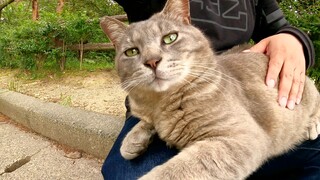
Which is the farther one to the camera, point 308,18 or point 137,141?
point 308,18

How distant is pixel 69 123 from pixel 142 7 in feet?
4.39

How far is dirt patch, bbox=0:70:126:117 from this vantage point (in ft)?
11.1

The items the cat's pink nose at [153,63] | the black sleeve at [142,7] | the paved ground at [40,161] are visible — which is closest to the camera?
the cat's pink nose at [153,63]

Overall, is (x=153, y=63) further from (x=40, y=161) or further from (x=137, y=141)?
(x=40, y=161)

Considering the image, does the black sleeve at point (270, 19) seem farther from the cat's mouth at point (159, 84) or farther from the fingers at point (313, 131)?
the cat's mouth at point (159, 84)

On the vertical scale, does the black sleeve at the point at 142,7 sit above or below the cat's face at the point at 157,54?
above

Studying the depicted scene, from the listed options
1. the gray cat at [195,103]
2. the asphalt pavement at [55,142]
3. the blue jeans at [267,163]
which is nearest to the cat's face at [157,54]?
the gray cat at [195,103]

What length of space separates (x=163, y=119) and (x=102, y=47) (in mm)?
3275

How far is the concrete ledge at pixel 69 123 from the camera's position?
261cm

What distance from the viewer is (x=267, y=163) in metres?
1.58

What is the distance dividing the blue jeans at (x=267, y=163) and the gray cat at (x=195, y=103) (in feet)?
0.13

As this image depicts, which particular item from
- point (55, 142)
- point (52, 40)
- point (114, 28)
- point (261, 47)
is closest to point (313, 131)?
point (261, 47)

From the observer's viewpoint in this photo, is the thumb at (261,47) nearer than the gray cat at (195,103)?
No

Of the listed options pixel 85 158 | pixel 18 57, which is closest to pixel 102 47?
pixel 18 57
